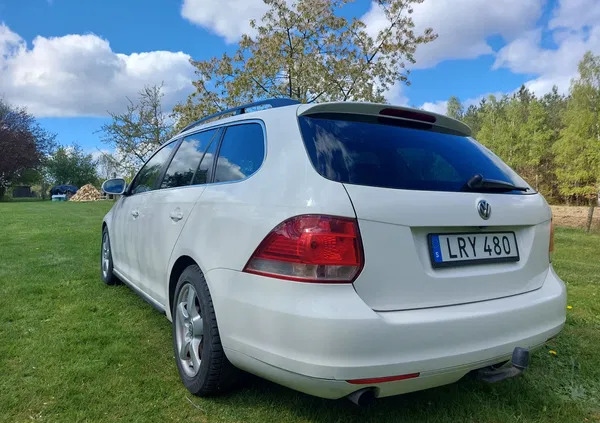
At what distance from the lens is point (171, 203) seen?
3.09m

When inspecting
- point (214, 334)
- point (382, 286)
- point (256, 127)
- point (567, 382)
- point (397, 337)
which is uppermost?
point (256, 127)

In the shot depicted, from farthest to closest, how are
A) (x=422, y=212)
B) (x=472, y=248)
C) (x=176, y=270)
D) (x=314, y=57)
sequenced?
(x=314, y=57)
(x=176, y=270)
(x=472, y=248)
(x=422, y=212)

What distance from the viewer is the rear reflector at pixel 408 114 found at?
240 cm

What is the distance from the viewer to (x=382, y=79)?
14.4m

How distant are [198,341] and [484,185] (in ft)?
5.87

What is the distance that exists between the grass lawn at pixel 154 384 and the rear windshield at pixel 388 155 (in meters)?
1.23

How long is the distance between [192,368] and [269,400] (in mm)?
497

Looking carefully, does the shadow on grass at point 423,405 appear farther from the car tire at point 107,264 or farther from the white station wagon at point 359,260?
the car tire at point 107,264

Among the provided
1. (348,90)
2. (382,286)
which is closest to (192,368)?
(382,286)

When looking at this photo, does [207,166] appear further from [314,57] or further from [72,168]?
[72,168]

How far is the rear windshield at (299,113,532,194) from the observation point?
2.02m

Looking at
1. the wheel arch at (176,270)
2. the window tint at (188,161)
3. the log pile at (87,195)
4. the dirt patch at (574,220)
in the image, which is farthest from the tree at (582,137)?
the log pile at (87,195)

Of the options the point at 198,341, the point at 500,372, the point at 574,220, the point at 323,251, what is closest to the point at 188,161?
the point at 198,341

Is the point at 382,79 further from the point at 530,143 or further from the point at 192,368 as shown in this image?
the point at 530,143
